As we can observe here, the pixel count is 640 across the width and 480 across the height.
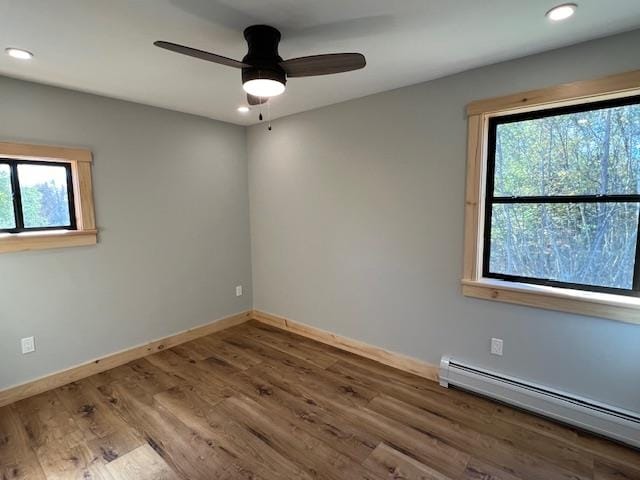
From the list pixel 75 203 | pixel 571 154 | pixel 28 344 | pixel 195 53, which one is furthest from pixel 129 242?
pixel 571 154

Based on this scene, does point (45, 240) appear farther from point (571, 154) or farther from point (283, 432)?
point (571, 154)

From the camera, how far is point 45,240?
258 centimetres

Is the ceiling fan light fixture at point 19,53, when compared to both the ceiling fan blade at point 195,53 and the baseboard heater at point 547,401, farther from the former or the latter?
the baseboard heater at point 547,401

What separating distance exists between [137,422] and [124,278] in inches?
53.2

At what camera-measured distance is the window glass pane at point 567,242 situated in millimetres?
2045

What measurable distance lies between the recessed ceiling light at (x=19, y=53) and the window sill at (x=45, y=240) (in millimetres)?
1246

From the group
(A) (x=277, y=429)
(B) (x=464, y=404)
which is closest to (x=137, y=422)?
(A) (x=277, y=429)

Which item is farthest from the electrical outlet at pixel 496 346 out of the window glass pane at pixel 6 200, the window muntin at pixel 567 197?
the window glass pane at pixel 6 200

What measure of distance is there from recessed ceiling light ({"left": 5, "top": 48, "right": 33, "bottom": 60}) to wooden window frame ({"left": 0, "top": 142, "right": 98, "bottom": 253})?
67 cm

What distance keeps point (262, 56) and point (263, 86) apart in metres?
0.17

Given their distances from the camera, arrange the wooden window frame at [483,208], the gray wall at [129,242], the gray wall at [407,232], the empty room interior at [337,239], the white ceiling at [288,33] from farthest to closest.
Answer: the gray wall at [129,242]
the gray wall at [407,232]
the wooden window frame at [483,208]
the empty room interior at [337,239]
the white ceiling at [288,33]

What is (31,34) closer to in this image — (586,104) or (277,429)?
(277,429)

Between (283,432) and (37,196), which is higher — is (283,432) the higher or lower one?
the lower one

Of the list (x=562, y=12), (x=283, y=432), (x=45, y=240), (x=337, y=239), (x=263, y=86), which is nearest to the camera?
(x=562, y=12)
